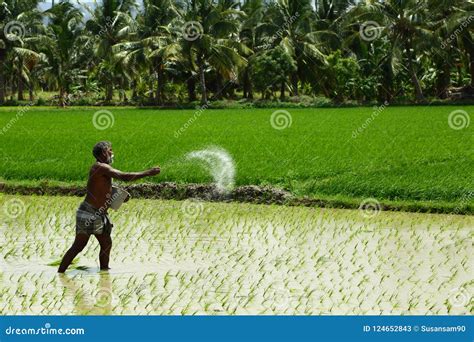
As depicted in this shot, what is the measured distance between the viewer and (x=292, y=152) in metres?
14.0

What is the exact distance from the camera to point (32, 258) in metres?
6.94

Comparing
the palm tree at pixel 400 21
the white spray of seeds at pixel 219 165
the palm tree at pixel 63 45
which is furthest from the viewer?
the palm tree at pixel 63 45

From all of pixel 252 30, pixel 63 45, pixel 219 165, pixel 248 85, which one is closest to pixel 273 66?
pixel 252 30

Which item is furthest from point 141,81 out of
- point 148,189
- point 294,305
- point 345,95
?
point 294,305

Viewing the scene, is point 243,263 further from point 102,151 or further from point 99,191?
point 102,151

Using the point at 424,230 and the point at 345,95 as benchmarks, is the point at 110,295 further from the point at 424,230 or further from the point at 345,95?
the point at 345,95

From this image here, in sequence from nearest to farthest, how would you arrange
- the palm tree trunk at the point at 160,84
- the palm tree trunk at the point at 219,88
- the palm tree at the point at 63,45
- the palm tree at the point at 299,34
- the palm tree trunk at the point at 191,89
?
1. the palm tree at the point at 299,34
2. the palm tree trunk at the point at 160,84
3. the palm tree at the point at 63,45
4. the palm tree trunk at the point at 191,89
5. the palm tree trunk at the point at 219,88

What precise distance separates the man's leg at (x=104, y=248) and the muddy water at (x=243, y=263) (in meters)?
0.08

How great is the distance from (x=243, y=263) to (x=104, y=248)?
1193 millimetres

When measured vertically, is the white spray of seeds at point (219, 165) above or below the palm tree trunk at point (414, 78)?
above

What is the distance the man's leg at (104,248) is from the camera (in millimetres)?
6121

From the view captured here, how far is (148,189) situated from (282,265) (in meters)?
4.69

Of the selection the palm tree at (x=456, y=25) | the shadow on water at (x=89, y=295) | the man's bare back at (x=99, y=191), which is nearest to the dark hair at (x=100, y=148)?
the man's bare back at (x=99, y=191)

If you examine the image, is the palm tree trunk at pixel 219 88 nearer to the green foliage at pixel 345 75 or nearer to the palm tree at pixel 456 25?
the green foliage at pixel 345 75
